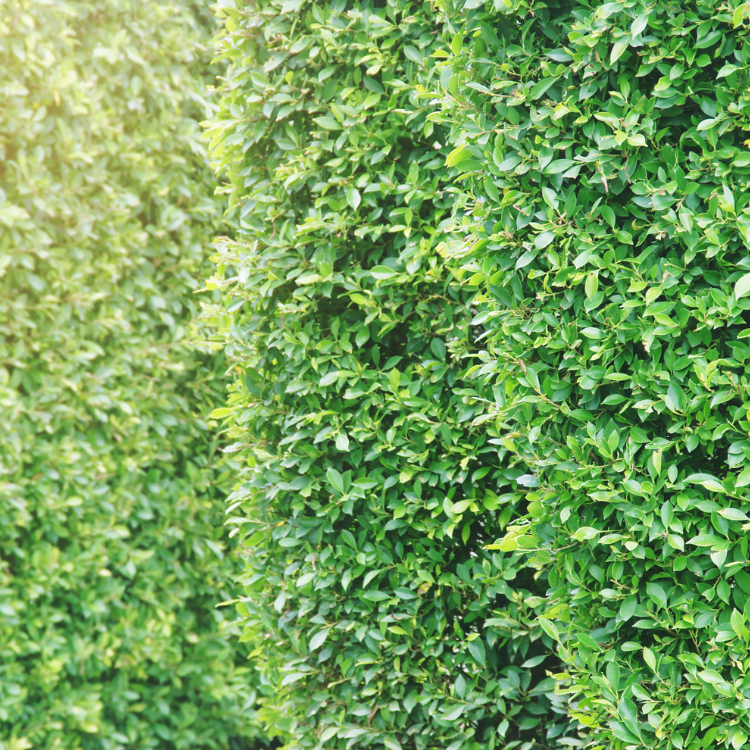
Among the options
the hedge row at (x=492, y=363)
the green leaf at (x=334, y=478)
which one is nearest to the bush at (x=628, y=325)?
the hedge row at (x=492, y=363)

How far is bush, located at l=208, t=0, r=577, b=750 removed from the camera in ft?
9.36

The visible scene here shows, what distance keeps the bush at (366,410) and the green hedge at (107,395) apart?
1.59 meters

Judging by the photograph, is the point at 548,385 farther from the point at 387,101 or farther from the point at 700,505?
the point at 387,101

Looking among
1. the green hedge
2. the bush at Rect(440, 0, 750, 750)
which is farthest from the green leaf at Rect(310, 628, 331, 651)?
the green hedge

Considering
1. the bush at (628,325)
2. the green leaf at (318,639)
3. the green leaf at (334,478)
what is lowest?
the green leaf at (318,639)

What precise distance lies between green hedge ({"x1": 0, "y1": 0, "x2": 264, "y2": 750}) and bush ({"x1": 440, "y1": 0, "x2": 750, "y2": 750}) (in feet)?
9.08

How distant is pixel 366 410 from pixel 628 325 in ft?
3.79

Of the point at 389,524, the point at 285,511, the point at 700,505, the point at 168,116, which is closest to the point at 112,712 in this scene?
the point at 285,511

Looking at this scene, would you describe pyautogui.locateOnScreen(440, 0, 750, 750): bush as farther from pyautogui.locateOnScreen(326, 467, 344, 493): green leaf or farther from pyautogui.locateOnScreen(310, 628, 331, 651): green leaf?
pyautogui.locateOnScreen(310, 628, 331, 651): green leaf

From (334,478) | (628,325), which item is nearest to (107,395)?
(334,478)

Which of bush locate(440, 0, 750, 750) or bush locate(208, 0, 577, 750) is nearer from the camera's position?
bush locate(440, 0, 750, 750)

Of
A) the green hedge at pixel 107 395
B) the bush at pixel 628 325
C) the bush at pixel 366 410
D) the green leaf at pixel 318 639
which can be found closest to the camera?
the bush at pixel 628 325

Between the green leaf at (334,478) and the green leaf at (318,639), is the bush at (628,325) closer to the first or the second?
the green leaf at (334,478)

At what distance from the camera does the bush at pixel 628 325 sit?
1.98m
